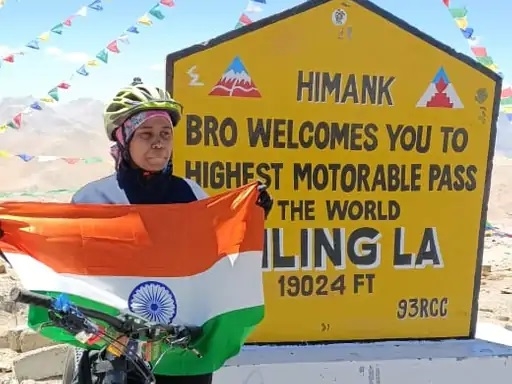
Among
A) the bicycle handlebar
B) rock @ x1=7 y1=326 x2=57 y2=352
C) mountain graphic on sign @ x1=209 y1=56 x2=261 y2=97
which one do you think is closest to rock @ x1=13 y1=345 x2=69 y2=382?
rock @ x1=7 y1=326 x2=57 y2=352

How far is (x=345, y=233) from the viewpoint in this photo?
4402 mm

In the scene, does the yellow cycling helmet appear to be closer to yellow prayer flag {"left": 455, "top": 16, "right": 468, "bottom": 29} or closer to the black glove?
the black glove

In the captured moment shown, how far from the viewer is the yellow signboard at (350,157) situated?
4.20m

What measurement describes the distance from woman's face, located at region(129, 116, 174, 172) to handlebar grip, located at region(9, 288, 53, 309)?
73 cm

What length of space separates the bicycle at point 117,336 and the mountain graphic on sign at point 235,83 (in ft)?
6.53

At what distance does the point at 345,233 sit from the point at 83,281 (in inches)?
82.8

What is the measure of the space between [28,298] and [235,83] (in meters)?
2.40

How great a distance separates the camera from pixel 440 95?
4.50 meters

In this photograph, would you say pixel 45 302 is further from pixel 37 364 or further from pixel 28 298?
pixel 37 364

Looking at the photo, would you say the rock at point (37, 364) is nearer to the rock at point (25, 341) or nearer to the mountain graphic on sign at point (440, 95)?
the rock at point (25, 341)

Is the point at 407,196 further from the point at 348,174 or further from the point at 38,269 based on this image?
the point at 38,269

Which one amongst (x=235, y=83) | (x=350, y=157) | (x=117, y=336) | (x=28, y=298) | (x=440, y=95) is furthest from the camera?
(x=440, y=95)

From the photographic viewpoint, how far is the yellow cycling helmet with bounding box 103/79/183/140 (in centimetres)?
261

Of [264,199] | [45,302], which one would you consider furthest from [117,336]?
[264,199]
